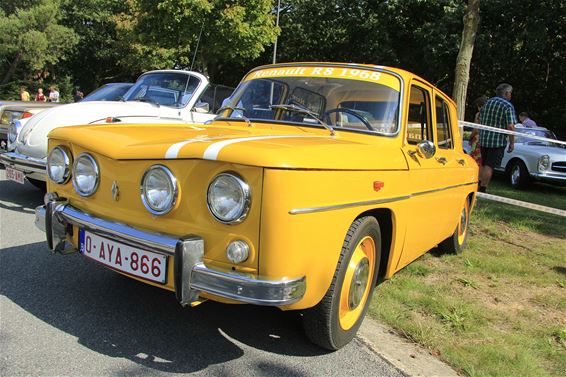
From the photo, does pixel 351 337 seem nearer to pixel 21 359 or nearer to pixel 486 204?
pixel 21 359

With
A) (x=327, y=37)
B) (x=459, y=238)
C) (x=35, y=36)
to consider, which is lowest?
(x=459, y=238)

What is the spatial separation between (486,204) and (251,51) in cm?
1266

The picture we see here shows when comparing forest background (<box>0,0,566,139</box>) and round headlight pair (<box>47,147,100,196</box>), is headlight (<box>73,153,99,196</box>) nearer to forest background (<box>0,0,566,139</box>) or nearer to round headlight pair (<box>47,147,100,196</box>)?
round headlight pair (<box>47,147,100,196</box>)

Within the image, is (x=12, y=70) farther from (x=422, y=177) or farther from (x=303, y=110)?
(x=422, y=177)

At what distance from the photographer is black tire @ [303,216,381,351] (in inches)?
107

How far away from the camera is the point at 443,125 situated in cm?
464

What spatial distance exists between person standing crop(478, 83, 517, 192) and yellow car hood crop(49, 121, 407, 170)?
4470 mm

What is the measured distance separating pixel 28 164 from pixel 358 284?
4313 millimetres

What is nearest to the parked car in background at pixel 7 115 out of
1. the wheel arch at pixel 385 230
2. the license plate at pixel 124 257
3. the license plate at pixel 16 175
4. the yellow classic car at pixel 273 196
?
the license plate at pixel 16 175

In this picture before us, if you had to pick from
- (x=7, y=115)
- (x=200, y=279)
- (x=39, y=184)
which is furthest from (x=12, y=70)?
(x=200, y=279)

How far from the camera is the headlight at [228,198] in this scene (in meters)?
2.29

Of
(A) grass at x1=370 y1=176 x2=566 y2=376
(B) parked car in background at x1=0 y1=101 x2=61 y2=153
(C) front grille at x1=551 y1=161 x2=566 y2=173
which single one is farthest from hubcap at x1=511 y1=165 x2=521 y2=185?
(B) parked car in background at x1=0 y1=101 x2=61 y2=153

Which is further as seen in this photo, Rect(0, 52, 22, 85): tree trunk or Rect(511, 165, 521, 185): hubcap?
Rect(0, 52, 22, 85): tree trunk

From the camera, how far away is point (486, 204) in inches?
316
